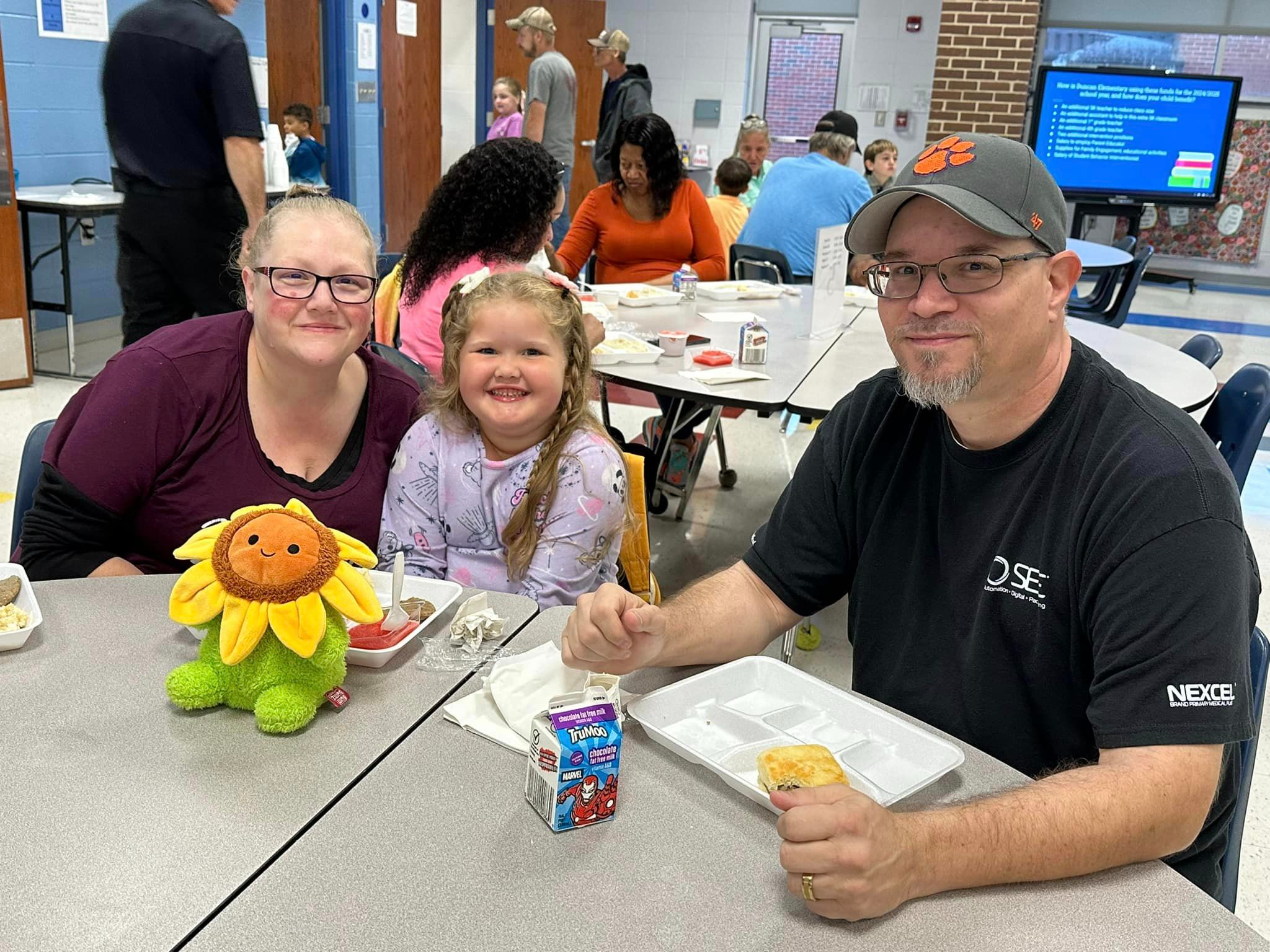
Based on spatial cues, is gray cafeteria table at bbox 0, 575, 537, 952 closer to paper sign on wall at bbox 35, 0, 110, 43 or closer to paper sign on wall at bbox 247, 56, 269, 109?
paper sign on wall at bbox 35, 0, 110, 43

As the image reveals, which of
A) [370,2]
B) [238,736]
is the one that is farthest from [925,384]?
[370,2]

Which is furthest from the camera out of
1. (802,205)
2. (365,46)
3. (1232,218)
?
(1232,218)

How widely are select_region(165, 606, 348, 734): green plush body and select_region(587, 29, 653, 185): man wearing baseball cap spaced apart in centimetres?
616

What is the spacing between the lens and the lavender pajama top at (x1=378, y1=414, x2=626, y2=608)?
1.94 m

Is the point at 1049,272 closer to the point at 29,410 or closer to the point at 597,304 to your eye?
the point at 597,304

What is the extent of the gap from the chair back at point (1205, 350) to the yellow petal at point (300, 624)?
10.1 ft

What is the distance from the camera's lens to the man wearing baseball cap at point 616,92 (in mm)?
7301

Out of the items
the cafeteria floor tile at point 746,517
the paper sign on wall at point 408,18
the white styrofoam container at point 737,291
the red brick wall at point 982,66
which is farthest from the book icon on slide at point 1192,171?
the white styrofoam container at point 737,291

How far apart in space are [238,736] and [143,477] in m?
0.73

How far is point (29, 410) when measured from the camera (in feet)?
15.8

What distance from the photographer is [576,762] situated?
1061 millimetres

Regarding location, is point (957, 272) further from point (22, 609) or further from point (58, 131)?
point (58, 131)

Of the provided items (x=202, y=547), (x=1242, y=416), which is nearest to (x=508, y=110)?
(x=1242, y=416)

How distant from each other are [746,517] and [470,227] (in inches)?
67.2
